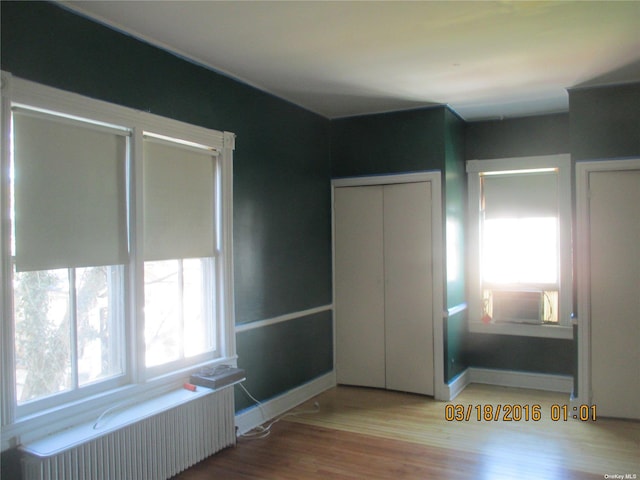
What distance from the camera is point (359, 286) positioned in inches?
204

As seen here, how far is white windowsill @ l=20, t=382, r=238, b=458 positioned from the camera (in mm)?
2449

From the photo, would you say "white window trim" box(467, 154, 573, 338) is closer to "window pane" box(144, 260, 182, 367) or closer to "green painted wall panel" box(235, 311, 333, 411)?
"green painted wall panel" box(235, 311, 333, 411)

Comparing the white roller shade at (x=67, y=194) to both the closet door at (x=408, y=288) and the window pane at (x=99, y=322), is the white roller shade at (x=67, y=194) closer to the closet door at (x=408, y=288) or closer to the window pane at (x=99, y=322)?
the window pane at (x=99, y=322)

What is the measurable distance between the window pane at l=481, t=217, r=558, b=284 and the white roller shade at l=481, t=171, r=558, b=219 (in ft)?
0.24

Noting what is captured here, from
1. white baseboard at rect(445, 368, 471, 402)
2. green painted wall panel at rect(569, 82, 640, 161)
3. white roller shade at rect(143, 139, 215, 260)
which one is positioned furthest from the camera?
white baseboard at rect(445, 368, 471, 402)

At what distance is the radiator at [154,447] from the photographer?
2476 millimetres

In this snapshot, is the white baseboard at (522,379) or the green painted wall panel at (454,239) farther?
the white baseboard at (522,379)

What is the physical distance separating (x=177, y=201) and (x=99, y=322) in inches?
36.2

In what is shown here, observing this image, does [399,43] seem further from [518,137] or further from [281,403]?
[281,403]

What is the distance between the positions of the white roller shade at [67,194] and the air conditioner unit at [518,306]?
12.5 ft

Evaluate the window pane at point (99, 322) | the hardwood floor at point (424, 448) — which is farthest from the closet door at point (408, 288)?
the window pane at point (99, 322)

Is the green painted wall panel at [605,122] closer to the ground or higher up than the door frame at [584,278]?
higher up

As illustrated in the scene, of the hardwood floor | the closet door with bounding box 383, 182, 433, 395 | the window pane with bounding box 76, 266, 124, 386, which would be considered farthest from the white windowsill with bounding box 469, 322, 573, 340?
the window pane with bounding box 76, 266, 124, 386

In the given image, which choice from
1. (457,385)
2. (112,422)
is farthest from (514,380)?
(112,422)
